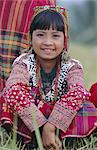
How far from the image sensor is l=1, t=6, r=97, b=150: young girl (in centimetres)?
360

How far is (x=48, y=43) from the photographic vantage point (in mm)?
3715

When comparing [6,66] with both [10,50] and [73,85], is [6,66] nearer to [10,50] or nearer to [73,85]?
[10,50]

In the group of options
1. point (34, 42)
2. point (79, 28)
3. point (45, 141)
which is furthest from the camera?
point (79, 28)

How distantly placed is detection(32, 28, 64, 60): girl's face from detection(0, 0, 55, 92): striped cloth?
599 mm

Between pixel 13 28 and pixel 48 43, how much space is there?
30.4 inches

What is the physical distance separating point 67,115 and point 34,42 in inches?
19.2

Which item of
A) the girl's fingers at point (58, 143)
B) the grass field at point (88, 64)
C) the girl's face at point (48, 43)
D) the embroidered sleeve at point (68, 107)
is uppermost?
the girl's face at point (48, 43)

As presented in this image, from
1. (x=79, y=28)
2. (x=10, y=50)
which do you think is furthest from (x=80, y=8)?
(x=10, y=50)

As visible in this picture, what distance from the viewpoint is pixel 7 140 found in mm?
3688

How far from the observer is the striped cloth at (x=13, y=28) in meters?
4.39

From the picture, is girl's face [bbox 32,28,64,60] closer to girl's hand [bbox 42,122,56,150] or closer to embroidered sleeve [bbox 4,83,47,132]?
embroidered sleeve [bbox 4,83,47,132]

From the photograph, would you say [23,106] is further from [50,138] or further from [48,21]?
[48,21]

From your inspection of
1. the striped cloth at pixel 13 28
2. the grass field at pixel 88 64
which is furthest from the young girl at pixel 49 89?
the grass field at pixel 88 64

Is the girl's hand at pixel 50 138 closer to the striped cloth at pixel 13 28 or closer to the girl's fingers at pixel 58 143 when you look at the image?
the girl's fingers at pixel 58 143
